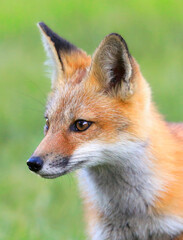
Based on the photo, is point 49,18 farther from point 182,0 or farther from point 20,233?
point 20,233

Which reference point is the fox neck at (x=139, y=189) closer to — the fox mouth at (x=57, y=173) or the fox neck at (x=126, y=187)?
the fox neck at (x=126, y=187)

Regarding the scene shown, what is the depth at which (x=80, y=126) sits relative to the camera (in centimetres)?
590

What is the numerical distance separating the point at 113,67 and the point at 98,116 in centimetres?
61

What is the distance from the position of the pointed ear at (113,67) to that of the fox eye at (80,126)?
0.52m

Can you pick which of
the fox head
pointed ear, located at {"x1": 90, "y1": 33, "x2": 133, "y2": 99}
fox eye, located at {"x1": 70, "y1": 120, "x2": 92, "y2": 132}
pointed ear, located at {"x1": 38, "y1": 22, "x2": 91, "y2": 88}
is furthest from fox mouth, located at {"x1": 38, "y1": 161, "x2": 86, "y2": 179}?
pointed ear, located at {"x1": 38, "y1": 22, "x2": 91, "y2": 88}

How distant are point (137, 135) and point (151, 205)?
83 cm

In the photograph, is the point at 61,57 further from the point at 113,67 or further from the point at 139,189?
the point at 139,189

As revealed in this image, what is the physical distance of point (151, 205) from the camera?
6.23 meters

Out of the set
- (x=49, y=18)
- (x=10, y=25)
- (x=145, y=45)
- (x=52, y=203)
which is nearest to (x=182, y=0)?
(x=145, y=45)

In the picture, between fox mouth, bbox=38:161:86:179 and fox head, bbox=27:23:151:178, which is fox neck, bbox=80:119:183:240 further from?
fox mouth, bbox=38:161:86:179

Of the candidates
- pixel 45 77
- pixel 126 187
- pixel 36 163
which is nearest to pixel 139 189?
pixel 126 187

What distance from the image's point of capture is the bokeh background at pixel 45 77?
8.48 m

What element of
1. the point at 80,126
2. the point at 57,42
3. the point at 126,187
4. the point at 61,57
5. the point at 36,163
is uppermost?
the point at 57,42

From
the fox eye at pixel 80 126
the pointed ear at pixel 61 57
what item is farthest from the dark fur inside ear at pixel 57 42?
the fox eye at pixel 80 126
